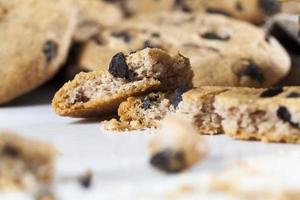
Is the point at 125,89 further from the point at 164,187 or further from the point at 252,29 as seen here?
the point at 252,29

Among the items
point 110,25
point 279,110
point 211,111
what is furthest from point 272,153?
point 110,25

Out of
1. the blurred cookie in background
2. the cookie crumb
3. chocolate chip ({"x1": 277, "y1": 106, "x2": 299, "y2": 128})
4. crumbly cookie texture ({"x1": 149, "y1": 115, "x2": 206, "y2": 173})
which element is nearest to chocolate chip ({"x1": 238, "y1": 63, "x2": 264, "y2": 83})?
the blurred cookie in background

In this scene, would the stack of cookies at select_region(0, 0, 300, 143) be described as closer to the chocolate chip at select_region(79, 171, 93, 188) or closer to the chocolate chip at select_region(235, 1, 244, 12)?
the chocolate chip at select_region(235, 1, 244, 12)

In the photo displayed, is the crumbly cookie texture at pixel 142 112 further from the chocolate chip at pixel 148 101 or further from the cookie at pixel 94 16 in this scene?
the cookie at pixel 94 16

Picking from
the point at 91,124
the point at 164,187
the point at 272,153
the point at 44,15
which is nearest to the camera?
the point at 164,187

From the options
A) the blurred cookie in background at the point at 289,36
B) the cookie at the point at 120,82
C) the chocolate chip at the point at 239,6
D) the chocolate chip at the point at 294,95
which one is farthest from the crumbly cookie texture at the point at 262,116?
the chocolate chip at the point at 239,6

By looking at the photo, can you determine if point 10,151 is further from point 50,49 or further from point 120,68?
point 50,49
